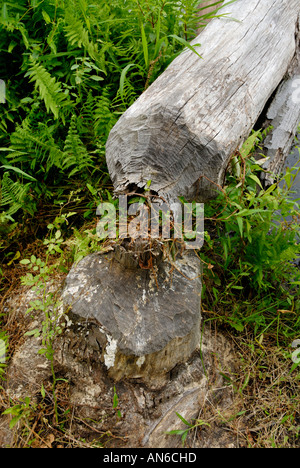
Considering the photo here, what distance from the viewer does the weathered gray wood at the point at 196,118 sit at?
79.9 inches

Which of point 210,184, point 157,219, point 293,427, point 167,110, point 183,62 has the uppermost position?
point 183,62

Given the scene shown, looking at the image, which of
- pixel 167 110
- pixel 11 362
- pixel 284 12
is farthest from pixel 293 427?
pixel 284 12

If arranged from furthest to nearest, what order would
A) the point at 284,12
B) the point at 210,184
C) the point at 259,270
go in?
the point at 284,12, the point at 259,270, the point at 210,184

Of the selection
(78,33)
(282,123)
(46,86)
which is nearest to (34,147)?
(46,86)

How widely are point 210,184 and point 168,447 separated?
5.05ft

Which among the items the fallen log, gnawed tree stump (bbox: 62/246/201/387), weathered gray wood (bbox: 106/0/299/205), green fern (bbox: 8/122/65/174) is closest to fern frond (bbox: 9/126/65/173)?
green fern (bbox: 8/122/65/174)

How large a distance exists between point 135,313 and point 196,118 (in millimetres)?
1211

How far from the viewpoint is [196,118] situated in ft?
6.92

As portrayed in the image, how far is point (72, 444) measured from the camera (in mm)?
1880

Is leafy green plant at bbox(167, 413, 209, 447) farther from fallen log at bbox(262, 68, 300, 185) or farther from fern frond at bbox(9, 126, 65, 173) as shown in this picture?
fern frond at bbox(9, 126, 65, 173)

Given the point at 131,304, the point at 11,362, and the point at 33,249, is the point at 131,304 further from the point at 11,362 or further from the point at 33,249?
the point at 33,249

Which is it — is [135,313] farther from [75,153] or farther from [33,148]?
[33,148]

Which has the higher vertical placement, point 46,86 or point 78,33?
point 78,33

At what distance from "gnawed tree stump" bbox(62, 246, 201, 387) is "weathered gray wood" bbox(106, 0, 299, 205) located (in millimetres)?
500
